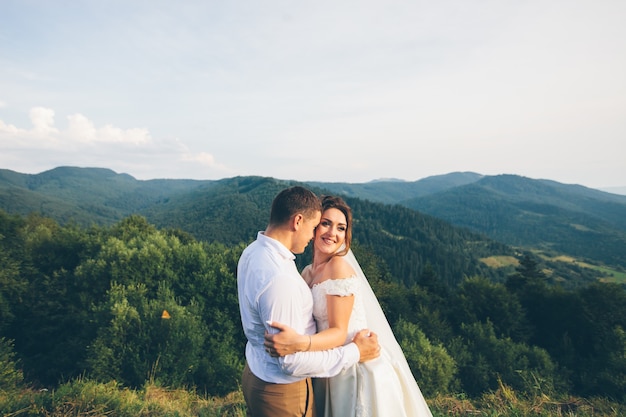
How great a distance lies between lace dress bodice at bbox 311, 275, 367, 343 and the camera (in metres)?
3.37

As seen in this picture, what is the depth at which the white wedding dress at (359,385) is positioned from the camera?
11.0 ft

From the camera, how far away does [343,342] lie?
128 inches

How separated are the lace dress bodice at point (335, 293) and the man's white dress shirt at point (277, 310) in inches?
5.5

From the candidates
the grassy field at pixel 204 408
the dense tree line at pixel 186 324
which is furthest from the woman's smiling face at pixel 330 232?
the dense tree line at pixel 186 324

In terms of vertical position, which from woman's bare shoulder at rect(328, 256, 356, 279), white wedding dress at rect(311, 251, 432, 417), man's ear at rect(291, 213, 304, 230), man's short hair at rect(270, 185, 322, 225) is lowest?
white wedding dress at rect(311, 251, 432, 417)

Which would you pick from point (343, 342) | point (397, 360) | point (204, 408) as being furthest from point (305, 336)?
point (204, 408)

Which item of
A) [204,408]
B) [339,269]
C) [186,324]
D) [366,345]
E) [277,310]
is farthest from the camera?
[186,324]

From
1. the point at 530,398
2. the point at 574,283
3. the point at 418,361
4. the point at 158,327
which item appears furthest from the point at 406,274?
the point at 530,398

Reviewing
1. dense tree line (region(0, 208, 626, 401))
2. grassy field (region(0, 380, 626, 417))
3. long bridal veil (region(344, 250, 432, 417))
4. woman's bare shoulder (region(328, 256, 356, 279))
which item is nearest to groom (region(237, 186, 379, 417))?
woman's bare shoulder (region(328, 256, 356, 279))

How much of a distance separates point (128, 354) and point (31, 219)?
3197 cm

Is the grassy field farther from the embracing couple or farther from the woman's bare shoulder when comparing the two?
the woman's bare shoulder

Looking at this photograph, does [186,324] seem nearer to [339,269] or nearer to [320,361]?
[339,269]

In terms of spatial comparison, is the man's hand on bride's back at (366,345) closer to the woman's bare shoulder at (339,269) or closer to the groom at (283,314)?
the groom at (283,314)

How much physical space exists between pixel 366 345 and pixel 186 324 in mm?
19765
